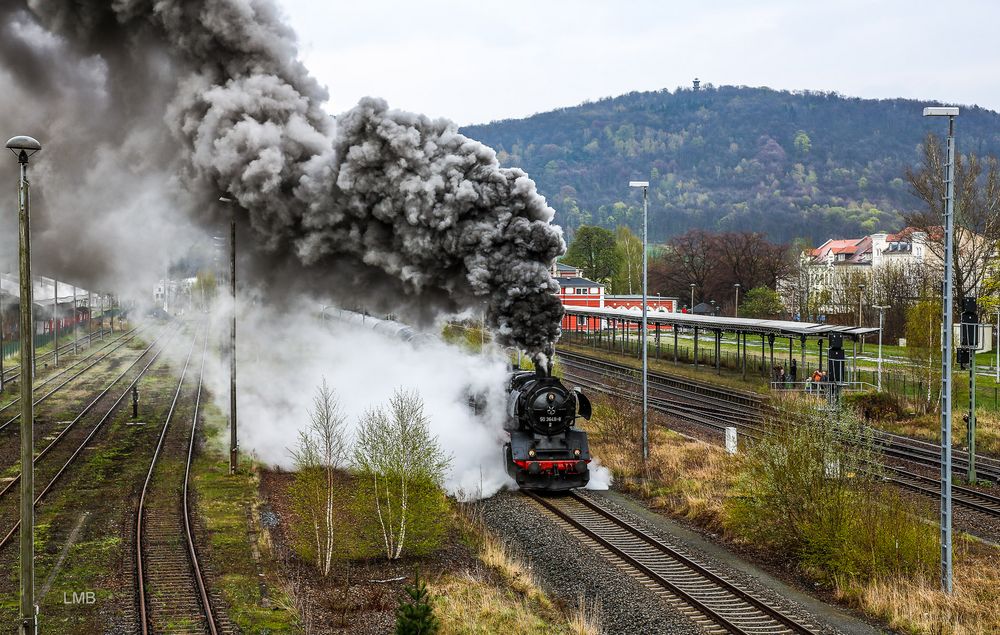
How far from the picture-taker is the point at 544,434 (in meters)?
22.4

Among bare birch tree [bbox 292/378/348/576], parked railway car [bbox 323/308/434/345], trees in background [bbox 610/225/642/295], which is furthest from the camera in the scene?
trees in background [bbox 610/225/642/295]

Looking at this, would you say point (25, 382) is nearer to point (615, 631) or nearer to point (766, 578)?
point (615, 631)

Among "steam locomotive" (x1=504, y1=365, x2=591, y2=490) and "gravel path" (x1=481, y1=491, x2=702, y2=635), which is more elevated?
"steam locomotive" (x1=504, y1=365, x2=591, y2=490)

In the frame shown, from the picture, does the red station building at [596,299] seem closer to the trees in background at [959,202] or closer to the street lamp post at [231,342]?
the trees in background at [959,202]

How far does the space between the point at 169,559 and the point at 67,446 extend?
14.8 metres

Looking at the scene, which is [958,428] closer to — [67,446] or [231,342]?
[231,342]

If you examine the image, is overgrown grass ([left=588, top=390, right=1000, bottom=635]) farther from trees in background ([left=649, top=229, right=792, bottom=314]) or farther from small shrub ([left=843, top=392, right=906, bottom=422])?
trees in background ([left=649, top=229, right=792, bottom=314])

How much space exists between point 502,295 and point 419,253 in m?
2.26

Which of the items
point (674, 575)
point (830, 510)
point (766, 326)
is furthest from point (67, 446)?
point (766, 326)

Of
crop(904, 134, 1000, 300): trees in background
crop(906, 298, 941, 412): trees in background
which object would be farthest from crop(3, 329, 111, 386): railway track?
crop(904, 134, 1000, 300): trees in background

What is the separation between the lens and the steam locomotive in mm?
22109

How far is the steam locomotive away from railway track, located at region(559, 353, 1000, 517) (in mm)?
5215

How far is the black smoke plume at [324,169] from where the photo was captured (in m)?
21.1

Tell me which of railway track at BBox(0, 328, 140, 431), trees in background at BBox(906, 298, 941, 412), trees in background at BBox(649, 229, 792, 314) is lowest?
railway track at BBox(0, 328, 140, 431)
